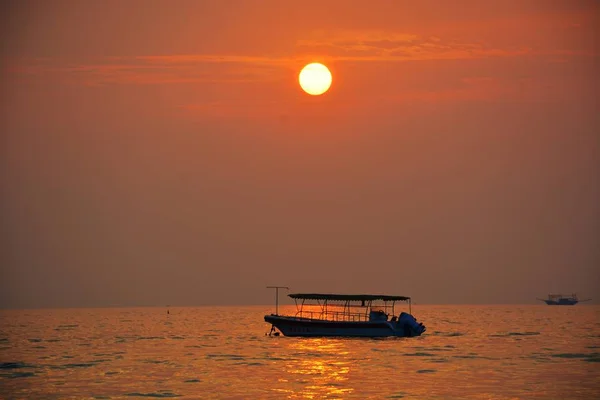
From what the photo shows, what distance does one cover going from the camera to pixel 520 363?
84.9 m

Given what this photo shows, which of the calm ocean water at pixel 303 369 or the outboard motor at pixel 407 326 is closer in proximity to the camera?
the calm ocean water at pixel 303 369

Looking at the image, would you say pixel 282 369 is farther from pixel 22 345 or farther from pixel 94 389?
pixel 22 345

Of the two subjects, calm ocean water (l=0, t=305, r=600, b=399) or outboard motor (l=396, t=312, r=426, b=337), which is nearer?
calm ocean water (l=0, t=305, r=600, b=399)

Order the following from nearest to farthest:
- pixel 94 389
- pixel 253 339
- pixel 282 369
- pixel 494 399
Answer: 1. pixel 494 399
2. pixel 94 389
3. pixel 282 369
4. pixel 253 339

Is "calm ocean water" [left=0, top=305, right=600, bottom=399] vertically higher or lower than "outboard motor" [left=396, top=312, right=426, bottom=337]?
lower

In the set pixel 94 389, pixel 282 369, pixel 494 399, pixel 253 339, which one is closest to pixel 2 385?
pixel 94 389

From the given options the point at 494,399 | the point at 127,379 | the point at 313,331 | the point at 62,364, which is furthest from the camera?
the point at 313,331

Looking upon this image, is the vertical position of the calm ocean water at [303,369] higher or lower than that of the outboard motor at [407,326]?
lower

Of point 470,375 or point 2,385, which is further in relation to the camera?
point 470,375

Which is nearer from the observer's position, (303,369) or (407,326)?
(303,369)

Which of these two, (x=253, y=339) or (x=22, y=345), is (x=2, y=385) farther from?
(x=253, y=339)

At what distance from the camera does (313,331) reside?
4471 inches

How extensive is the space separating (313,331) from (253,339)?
57.0 feet

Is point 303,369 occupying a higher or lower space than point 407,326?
lower
